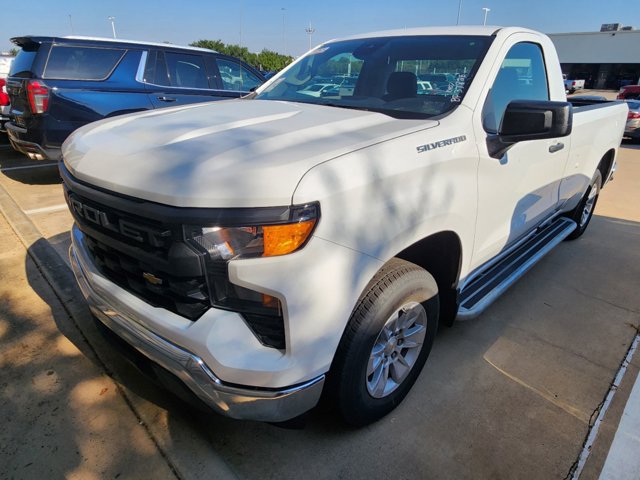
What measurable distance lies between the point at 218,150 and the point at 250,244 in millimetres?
432

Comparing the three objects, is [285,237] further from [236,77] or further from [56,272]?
[236,77]

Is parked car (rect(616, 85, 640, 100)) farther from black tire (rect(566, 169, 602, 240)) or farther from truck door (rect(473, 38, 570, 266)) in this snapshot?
truck door (rect(473, 38, 570, 266))

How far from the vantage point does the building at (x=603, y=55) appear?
5288 centimetres

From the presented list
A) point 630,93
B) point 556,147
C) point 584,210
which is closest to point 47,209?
point 556,147

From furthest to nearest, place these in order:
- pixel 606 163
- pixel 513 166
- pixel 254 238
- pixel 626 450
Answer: pixel 606 163 → pixel 513 166 → pixel 626 450 → pixel 254 238

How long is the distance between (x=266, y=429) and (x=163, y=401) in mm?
583

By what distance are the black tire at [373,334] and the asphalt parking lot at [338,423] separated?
0.17 m

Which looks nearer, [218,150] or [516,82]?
[218,150]

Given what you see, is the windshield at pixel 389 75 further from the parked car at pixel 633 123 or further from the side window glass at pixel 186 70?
the parked car at pixel 633 123

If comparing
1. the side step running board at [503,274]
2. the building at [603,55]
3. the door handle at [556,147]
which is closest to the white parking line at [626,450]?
the side step running board at [503,274]

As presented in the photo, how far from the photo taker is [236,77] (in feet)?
24.1

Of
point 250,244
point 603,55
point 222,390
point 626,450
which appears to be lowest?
point 626,450

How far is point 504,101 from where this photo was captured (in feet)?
8.55

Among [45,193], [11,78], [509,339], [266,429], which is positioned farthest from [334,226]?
[11,78]
